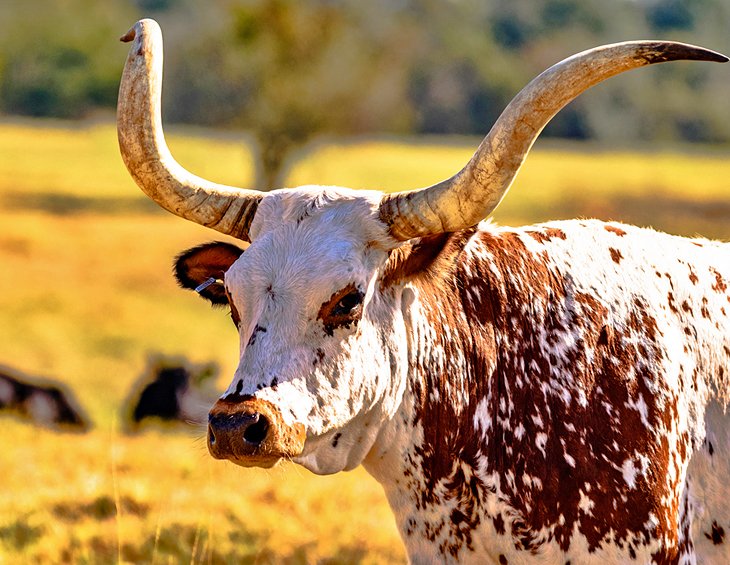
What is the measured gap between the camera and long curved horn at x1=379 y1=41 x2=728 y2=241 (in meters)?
4.24

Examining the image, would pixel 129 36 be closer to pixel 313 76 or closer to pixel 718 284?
pixel 718 284

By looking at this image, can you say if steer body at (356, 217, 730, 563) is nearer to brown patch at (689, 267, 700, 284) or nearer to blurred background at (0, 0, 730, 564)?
brown patch at (689, 267, 700, 284)

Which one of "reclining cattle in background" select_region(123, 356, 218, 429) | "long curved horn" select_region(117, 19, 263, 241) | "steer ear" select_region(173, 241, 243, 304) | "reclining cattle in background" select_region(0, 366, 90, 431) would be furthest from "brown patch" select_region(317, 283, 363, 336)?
"reclining cattle in background" select_region(123, 356, 218, 429)

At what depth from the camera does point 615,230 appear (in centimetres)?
520

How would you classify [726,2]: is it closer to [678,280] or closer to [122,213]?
[122,213]

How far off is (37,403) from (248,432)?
997cm

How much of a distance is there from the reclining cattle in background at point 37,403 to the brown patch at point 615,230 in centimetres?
919

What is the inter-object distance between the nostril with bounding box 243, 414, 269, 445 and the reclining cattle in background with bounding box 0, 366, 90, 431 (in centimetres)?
945

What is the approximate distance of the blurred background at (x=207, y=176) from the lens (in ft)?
27.5

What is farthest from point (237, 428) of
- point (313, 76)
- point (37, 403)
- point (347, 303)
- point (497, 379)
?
point (313, 76)

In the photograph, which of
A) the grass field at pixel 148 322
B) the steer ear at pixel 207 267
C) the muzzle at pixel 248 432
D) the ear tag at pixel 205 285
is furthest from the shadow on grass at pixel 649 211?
the muzzle at pixel 248 432

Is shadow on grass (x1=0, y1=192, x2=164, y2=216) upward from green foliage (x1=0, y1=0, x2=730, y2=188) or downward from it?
downward

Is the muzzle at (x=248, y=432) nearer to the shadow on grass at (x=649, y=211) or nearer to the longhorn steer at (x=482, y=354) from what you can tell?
the longhorn steer at (x=482, y=354)

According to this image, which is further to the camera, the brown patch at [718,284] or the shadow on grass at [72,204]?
the shadow on grass at [72,204]
